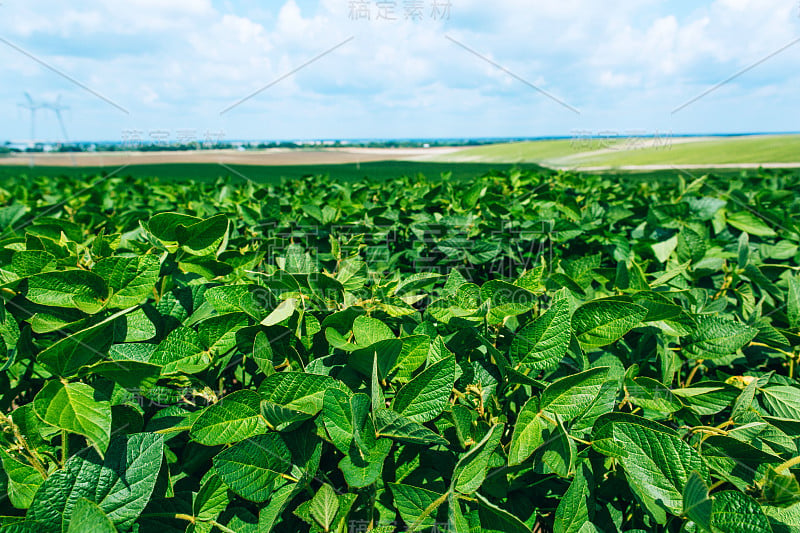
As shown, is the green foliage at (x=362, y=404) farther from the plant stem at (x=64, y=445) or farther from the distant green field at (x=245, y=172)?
the distant green field at (x=245, y=172)

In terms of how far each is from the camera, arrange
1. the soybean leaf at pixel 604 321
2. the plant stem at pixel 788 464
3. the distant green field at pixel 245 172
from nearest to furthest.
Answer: the plant stem at pixel 788 464 → the soybean leaf at pixel 604 321 → the distant green field at pixel 245 172

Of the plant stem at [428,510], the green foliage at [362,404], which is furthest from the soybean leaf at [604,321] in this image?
the plant stem at [428,510]

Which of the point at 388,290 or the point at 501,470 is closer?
the point at 501,470

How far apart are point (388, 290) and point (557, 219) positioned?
1.44m

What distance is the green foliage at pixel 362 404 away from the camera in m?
0.83

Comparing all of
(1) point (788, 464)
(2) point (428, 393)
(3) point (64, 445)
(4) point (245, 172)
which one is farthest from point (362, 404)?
(4) point (245, 172)

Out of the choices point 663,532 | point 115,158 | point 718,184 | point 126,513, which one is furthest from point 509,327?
point 115,158

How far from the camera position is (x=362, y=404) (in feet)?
2.72

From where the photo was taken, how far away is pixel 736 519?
0.75 m

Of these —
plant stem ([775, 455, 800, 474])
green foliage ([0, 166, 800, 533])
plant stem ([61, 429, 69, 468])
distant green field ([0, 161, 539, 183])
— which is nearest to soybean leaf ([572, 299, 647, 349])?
green foliage ([0, 166, 800, 533])

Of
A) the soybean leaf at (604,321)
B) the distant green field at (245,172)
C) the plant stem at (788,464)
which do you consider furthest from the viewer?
the distant green field at (245,172)

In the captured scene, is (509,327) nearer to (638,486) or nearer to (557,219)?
(638,486)

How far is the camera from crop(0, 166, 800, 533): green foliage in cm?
83

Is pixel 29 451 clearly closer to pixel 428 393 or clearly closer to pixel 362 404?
pixel 362 404
